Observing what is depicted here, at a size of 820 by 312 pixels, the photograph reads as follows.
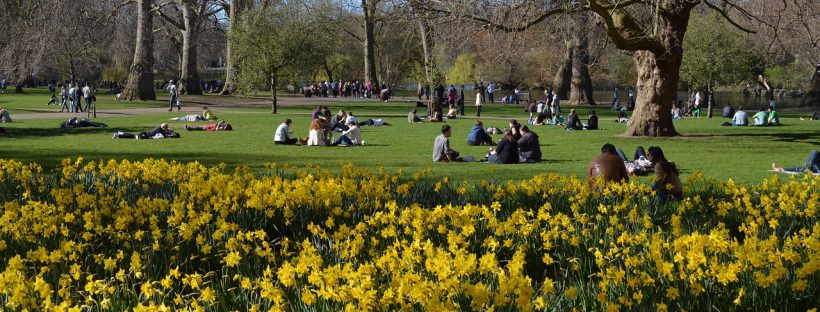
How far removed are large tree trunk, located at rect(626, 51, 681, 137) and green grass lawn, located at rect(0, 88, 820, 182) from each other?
72cm

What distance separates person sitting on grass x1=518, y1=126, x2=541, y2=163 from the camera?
20047 millimetres

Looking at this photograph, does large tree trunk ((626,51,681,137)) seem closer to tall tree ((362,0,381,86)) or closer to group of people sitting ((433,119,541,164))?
group of people sitting ((433,119,541,164))

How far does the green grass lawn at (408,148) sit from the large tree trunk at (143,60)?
1608cm

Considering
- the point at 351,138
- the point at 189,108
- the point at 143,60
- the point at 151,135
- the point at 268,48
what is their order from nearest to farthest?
the point at 351,138
the point at 151,135
the point at 268,48
the point at 189,108
the point at 143,60

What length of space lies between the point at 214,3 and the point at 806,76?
134ft

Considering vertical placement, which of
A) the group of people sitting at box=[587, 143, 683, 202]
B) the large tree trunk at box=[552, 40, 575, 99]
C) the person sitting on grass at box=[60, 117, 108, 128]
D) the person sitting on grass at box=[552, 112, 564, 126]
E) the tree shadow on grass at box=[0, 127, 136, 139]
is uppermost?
the large tree trunk at box=[552, 40, 575, 99]

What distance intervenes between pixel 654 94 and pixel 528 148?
302 inches

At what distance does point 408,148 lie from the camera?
24188mm

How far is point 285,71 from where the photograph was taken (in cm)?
4484

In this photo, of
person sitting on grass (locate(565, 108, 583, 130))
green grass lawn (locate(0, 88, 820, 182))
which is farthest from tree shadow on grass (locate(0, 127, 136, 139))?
person sitting on grass (locate(565, 108, 583, 130))

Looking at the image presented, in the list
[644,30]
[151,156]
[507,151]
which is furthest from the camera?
[644,30]

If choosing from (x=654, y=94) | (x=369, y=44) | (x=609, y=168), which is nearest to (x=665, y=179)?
(x=609, y=168)

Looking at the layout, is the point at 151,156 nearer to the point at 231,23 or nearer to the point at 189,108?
the point at 189,108

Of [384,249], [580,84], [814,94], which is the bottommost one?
[384,249]
